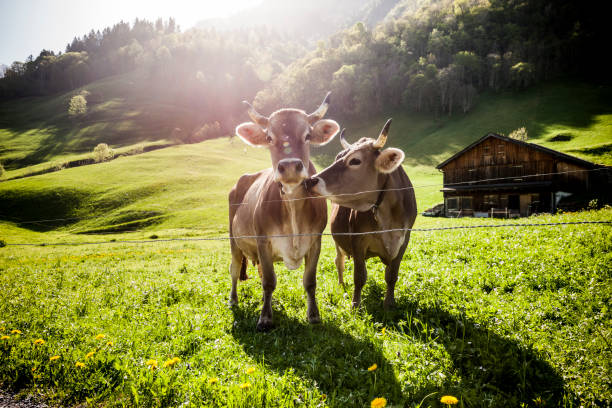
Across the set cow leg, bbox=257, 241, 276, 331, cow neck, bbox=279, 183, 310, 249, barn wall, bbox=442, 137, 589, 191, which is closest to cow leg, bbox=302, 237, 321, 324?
cow neck, bbox=279, 183, 310, 249

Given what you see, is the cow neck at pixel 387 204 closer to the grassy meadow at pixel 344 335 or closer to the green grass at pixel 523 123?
the grassy meadow at pixel 344 335

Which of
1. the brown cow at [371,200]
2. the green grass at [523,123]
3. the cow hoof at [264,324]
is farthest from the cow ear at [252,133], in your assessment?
the green grass at [523,123]

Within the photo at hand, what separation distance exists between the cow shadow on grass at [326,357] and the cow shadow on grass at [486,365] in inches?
20.0

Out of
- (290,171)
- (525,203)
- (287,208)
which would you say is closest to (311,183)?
(290,171)

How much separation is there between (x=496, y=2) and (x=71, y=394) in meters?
175

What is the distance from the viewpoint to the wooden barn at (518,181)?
109 feet

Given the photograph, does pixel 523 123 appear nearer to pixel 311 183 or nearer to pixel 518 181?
pixel 518 181

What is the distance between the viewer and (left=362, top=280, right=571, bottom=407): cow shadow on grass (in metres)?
2.85

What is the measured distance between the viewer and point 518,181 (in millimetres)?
36000

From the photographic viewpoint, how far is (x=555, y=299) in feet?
15.0

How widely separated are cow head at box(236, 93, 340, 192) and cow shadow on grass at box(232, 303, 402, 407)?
2.20m

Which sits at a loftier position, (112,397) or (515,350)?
(112,397)

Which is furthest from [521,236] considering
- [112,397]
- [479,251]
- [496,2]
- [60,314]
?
[496,2]

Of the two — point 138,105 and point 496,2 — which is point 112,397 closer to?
point 138,105
